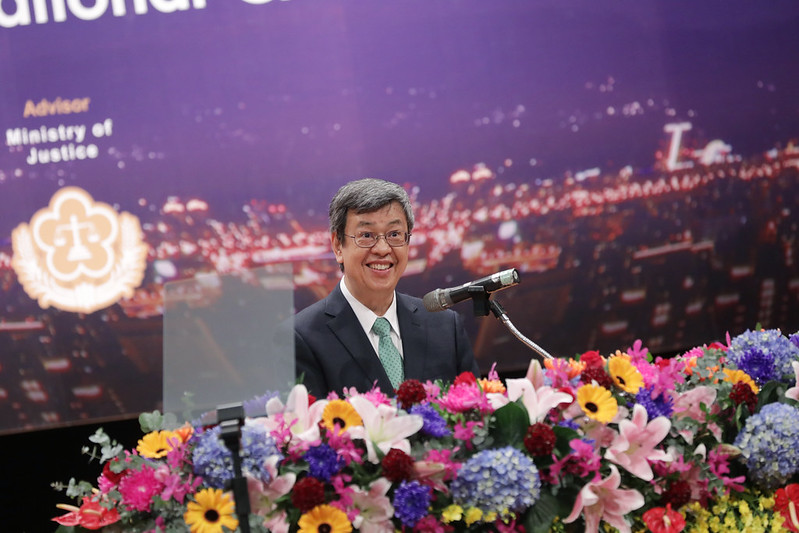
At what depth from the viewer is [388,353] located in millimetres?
2350

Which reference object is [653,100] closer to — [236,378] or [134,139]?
[134,139]

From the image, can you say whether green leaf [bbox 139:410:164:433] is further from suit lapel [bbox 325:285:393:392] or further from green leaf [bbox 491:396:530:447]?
suit lapel [bbox 325:285:393:392]

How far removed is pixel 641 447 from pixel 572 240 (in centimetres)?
257

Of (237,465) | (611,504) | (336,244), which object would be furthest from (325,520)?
(336,244)

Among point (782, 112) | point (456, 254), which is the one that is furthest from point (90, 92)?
point (782, 112)

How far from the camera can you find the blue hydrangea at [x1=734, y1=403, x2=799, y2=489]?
161 centimetres

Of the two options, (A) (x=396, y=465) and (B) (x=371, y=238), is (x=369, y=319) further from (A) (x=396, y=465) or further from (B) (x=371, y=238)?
(A) (x=396, y=465)

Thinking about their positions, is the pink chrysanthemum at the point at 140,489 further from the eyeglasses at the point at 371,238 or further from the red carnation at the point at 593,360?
the eyeglasses at the point at 371,238

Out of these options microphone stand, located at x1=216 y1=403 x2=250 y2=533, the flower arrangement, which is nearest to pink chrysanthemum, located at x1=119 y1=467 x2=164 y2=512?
the flower arrangement

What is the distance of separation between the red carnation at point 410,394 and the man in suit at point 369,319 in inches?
25.6

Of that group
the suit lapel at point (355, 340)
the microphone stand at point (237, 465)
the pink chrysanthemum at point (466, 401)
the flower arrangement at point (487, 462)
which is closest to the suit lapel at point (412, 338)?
the suit lapel at point (355, 340)

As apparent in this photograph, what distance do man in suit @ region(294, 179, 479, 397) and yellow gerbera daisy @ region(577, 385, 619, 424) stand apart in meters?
0.75

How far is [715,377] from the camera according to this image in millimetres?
1757

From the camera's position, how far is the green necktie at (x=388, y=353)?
91.3 inches
